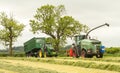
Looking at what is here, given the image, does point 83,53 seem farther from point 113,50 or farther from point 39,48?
point 113,50

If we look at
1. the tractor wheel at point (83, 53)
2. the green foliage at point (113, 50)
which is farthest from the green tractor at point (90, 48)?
the green foliage at point (113, 50)

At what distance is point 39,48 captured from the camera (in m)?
58.2

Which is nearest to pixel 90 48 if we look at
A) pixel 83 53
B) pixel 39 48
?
pixel 83 53

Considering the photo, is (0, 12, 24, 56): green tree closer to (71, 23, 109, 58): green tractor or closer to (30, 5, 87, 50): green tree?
(30, 5, 87, 50): green tree

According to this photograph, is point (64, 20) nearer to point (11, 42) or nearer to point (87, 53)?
point (11, 42)

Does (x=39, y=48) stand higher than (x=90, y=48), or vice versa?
(x=39, y=48)

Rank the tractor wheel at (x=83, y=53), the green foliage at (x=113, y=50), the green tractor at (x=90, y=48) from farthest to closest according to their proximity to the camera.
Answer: the green foliage at (x=113, y=50) < the tractor wheel at (x=83, y=53) < the green tractor at (x=90, y=48)

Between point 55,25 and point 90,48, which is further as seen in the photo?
point 55,25

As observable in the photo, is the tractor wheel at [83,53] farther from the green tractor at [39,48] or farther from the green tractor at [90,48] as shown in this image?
the green tractor at [39,48]

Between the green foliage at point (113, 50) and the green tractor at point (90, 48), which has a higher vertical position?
the green foliage at point (113, 50)

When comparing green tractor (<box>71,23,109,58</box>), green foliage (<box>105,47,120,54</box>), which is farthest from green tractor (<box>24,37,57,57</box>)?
green tractor (<box>71,23,109,58</box>)

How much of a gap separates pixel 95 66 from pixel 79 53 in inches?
694

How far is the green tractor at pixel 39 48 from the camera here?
183 feet

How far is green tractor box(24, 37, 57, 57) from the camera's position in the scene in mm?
55875
